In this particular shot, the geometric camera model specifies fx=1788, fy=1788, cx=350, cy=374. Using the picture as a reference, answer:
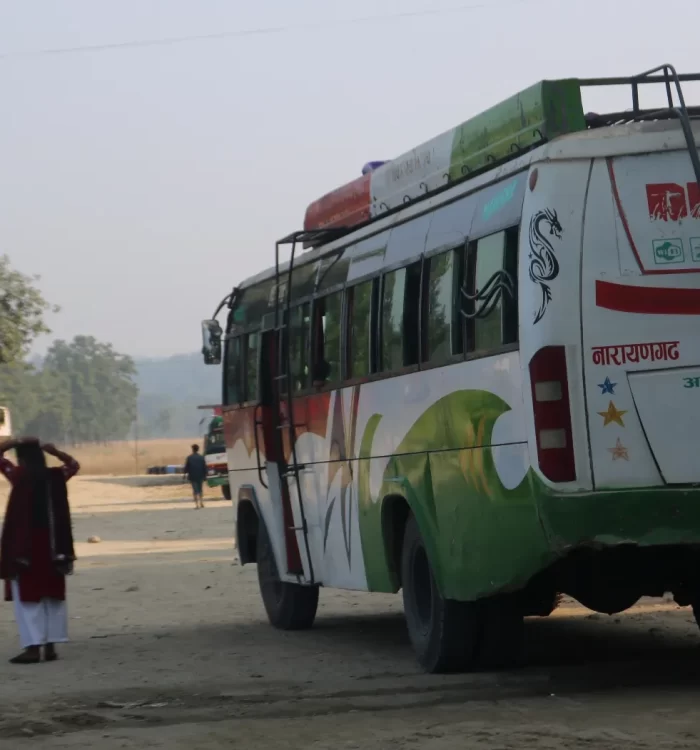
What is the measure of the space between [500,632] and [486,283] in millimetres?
2249

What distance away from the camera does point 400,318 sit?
11.5 meters

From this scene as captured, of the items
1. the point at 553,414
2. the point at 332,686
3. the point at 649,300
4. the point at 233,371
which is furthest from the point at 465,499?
the point at 233,371

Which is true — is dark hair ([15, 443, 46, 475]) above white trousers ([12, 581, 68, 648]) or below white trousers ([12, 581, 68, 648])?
above

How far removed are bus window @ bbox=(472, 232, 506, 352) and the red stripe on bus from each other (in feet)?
2.54

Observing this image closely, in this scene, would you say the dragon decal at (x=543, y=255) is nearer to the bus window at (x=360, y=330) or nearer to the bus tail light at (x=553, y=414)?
the bus tail light at (x=553, y=414)

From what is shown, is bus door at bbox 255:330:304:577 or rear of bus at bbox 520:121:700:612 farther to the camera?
bus door at bbox 255:330:304:577

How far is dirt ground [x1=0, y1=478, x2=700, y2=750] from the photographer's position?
337 inches

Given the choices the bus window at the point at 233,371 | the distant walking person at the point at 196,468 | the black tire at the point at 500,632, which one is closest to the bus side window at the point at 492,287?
the black tire at the point at 500,632

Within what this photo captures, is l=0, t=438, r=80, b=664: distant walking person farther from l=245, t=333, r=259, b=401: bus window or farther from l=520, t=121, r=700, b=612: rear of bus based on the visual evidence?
l=520, t=121, r=700, b=612: rear of bus

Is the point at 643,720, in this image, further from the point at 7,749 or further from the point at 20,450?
the point at 20,450

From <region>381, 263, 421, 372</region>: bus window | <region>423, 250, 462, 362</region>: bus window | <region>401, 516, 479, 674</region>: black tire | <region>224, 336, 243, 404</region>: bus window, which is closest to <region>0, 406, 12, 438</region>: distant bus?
<region>224, 336, 243, 404</region>: bus window

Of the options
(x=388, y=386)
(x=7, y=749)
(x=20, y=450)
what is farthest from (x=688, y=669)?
(x=20, y=450)

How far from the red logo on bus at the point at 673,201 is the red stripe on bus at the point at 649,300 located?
15.1 inches

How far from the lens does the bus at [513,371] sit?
8.91 metres
